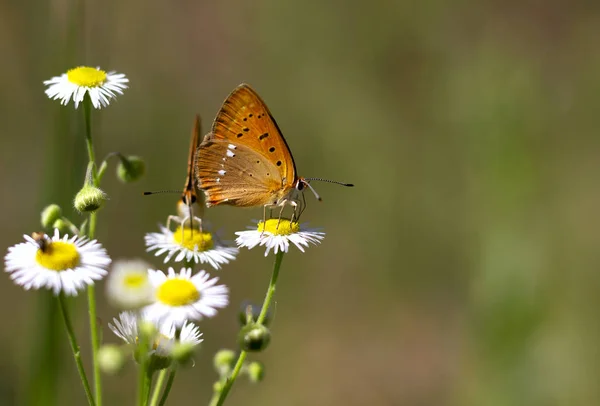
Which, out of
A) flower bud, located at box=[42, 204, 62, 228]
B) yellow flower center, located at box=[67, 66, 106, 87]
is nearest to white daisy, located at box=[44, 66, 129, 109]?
yellow flower center, located at box=[67, 66, 106, 87]

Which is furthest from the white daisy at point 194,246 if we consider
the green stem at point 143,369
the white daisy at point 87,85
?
the green stem at point 143,369

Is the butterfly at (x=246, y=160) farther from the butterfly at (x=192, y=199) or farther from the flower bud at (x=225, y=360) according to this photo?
the flower bud at (x=225, y=360)

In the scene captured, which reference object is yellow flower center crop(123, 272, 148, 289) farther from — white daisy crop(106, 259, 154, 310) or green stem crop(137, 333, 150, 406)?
green stem crop(137, 333, 150, 406)

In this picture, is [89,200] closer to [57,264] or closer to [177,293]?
[57,264]

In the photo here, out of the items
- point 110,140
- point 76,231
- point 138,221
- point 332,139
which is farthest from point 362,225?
point 76,231

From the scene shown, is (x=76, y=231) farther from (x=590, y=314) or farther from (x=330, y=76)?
(x=330, y=76)

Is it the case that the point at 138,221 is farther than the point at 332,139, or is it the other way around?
the point at 332,139

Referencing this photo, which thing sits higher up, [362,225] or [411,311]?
[362,225]
